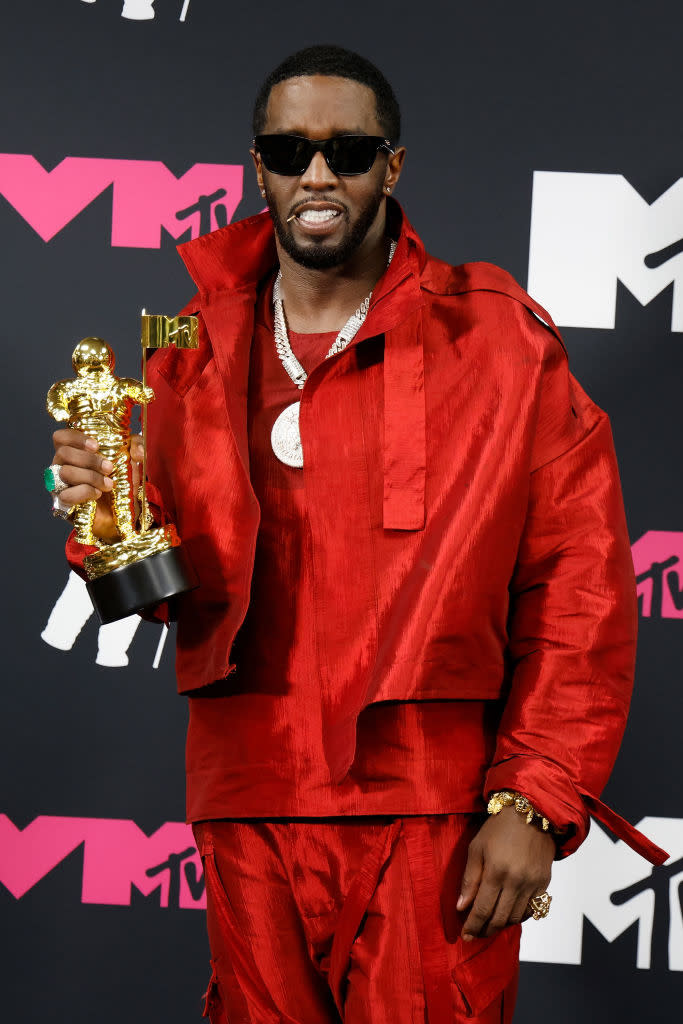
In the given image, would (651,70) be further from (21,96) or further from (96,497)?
(96,497)

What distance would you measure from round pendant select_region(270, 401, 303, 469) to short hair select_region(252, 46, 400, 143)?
42 centimetres

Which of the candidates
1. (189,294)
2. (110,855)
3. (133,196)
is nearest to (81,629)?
(110,855)

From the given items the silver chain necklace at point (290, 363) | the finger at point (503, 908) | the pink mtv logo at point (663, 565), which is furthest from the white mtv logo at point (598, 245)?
the finger at point (503, 908)

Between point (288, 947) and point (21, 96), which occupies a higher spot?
point (21, 96)

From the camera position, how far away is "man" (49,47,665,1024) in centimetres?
157

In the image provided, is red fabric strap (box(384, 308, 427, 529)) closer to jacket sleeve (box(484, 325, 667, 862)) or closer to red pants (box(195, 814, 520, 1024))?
jacket sleeve (box(484, 325, 667, 862))

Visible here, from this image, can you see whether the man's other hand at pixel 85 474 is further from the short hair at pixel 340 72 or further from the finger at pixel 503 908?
the finger at pixel 503 908

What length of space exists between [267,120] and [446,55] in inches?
33.0

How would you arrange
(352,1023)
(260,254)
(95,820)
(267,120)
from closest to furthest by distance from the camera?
(352,1023), (267,120), (260,254), (95,820)

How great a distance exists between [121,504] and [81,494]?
0.19ft

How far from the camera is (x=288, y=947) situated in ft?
5.31

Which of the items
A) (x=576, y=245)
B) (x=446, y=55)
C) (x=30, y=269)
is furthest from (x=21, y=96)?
(x=576, y=245)

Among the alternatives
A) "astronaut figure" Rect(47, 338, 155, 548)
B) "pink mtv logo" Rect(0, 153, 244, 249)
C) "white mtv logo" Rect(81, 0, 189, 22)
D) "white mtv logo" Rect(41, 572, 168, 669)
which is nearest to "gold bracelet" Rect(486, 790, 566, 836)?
"astronaut figure" Rect(47, 338, 155, 548)

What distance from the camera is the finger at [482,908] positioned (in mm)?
1540
